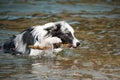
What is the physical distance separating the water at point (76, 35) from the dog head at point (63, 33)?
38cm

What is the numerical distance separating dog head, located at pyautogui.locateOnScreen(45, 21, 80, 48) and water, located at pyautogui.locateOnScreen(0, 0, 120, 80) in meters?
0.38

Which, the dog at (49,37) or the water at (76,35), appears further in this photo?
the dog at (49,37)

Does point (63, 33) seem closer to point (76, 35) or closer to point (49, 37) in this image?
point (49, 37)

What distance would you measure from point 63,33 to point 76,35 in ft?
10.2

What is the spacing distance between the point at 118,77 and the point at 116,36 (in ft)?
12.8

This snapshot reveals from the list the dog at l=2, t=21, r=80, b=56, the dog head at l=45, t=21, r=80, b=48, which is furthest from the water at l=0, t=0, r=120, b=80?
the dog head at l=45, t=21, r=80, b=48

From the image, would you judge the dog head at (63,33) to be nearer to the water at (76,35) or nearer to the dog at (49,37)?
the dog at (49,37)

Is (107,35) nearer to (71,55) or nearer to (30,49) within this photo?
(71,55)

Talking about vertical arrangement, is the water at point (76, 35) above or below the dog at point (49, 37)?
below

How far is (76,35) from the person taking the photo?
464 inches

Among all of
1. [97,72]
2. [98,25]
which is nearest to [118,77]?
[97,72]

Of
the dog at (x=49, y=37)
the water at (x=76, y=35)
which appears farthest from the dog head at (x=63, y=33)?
the water at (x=76, y=35)

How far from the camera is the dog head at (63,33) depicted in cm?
868

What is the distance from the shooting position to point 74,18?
45.4 ft
